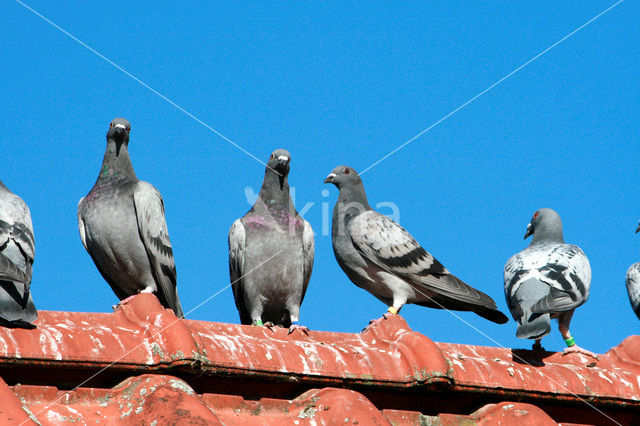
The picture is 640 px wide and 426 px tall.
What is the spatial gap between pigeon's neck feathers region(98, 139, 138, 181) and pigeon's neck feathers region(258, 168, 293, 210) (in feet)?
4.51

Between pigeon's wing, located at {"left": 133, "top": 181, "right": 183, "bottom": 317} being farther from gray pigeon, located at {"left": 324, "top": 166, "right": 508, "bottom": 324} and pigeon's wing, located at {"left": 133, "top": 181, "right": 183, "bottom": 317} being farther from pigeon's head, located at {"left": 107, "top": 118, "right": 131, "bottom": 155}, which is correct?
gray pigeon, located at {"left": 324, "top": 166, "right": 508, "bottom": 324}

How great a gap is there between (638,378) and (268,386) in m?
2.92

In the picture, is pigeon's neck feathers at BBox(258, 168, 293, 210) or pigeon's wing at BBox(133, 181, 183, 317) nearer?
pigeon's wing at BBox(133, 181, 183, 317)

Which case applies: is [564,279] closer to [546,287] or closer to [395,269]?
[546,287]

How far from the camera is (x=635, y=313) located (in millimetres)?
11148

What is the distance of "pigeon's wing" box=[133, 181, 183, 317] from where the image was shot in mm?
9086

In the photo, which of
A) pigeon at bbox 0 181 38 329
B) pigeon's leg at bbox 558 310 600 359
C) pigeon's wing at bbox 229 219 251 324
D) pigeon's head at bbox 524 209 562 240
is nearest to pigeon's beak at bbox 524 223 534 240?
pigeon's head at bbox 524 209 562 240

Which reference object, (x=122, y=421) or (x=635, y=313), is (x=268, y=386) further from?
(x=635, y=313)

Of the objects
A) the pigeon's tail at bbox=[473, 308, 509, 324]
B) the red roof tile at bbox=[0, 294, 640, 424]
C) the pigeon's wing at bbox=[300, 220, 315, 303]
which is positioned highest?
the pigeon's wing at bbox=[300, 220, 315, 303]

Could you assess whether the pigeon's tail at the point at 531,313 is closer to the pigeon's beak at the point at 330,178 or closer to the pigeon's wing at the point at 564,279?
the pigeon's wing at the point at 564,279

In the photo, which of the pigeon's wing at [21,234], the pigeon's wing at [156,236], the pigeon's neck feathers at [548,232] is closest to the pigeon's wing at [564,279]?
the pigeon's neck feathers at [548,232]

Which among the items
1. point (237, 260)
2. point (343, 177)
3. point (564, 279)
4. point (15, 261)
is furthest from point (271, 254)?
point (15, 261)

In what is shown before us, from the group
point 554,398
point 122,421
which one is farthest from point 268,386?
point 554,398

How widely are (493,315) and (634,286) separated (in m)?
2.22
